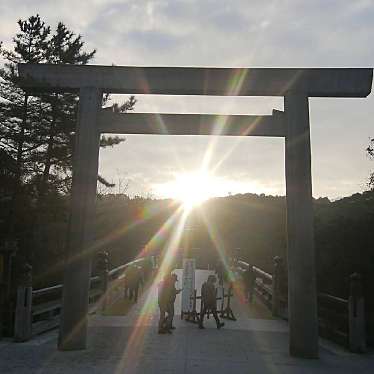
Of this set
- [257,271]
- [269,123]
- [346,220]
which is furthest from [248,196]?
[269,123]

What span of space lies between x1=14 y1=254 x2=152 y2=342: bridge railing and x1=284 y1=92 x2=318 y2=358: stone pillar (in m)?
5.90

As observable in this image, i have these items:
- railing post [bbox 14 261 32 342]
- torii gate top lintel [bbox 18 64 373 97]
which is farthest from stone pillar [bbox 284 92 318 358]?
railing post [bbox 14 261 32 342]

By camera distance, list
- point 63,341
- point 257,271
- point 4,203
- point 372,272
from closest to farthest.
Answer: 1. point 63,341
2. point 372,272
3. point 257,271
4. point 4,203

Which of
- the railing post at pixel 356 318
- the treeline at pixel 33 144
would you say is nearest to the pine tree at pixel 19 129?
the treeline at pixel 33 144

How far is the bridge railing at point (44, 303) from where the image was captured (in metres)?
10.7

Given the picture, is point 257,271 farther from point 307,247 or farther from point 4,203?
point 4,203

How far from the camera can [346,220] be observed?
13.6 meters

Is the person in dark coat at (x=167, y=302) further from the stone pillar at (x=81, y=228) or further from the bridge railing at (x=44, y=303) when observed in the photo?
the bridge railing at (x=44, y=303)

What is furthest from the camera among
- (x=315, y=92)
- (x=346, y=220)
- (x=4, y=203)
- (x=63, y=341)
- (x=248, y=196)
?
(x=248, y=196)

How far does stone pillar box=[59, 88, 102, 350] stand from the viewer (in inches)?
380

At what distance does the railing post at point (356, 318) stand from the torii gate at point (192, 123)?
1.03 m

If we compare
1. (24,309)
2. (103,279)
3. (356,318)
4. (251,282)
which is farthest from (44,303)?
(251,282)

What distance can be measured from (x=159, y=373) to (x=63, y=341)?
2631 millimetres

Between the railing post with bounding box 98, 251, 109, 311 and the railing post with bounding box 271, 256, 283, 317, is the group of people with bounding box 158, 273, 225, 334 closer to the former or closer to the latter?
the railing post with bounding box 271, 256, 283, 317
